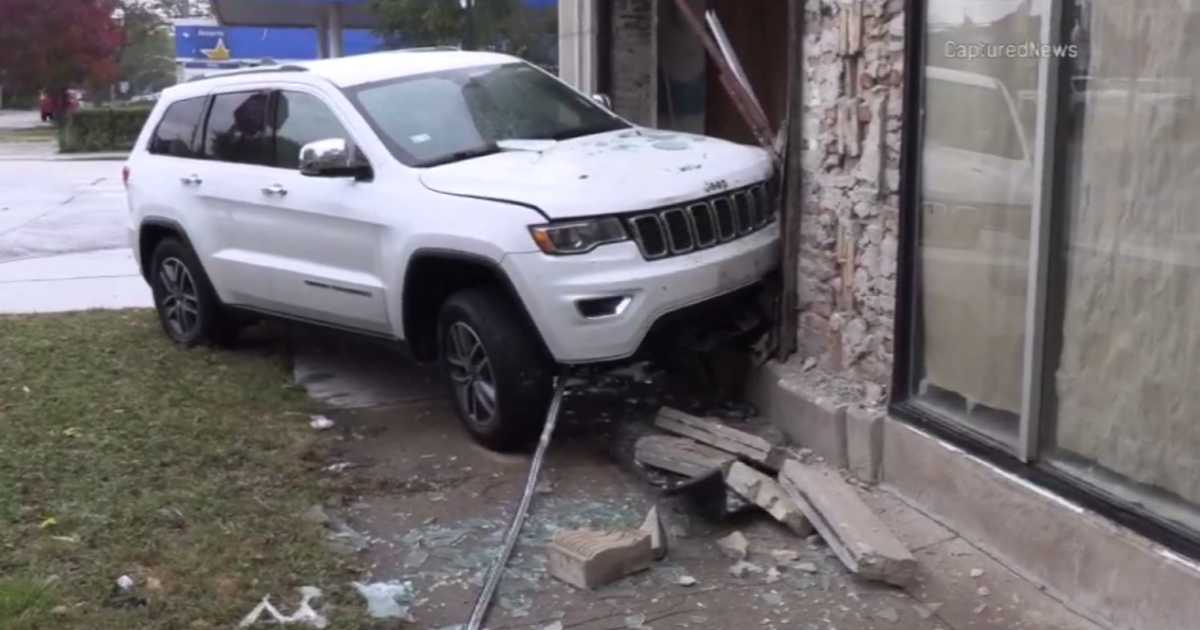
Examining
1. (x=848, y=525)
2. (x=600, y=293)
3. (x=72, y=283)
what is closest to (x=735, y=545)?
(x=848, y=525)

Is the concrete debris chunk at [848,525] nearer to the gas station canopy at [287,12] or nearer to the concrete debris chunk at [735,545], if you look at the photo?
the concrete debris chunk at [735,545]

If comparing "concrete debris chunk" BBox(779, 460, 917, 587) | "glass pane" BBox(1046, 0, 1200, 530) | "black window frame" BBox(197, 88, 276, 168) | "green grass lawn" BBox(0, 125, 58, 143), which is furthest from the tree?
"green grass lawn" BBox(0, 125, 58, 143)

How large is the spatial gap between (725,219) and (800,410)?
99 cm

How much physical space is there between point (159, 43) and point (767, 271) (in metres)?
75.1

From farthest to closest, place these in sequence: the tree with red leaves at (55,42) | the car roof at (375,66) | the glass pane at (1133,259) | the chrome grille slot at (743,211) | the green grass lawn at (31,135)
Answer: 1. the tree with red leaves at (55,42)
2. the green grass lawn at (31,135)
3. the car roof at (375,66)
4. the chrome grille slot at (743,211)
5. the glass pane at (1133,259)

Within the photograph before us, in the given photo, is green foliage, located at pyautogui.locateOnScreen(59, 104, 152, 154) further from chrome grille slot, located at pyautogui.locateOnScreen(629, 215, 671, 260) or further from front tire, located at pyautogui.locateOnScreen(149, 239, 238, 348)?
chrome grille slot, located at pyautogui.locateOnScreen(629, 215, 671, 260)

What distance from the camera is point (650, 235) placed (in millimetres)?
6156

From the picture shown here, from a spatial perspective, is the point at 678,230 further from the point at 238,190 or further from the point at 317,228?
the point at 238,190

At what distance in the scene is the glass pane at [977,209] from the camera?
5.01 meters

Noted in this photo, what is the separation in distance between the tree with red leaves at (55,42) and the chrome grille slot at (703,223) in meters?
41.8

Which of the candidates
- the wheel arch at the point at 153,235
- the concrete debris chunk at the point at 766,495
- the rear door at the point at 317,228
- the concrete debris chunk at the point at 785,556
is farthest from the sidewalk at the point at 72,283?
the concrete debris chunk at the point at 785,556

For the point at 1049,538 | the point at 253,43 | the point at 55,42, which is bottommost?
the point at 1049,538

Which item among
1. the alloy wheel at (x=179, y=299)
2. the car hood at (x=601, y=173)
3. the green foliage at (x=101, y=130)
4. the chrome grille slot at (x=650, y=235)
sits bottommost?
the green foliage at (x=101, y=130)

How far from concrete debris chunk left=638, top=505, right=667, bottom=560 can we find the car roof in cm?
328
